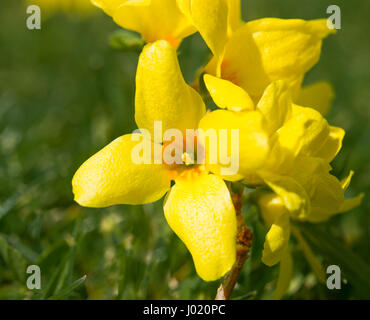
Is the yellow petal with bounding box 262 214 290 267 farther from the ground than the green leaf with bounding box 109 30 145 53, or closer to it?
closer to it

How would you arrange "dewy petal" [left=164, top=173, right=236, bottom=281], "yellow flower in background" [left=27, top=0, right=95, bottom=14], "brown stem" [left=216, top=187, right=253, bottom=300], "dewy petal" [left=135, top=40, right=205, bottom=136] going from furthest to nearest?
"yellow flower in background" [left=27, top=0, right=95, bottom=14], "brown stem" [left=216, top=187, right=253, bottom=300], "dewy petal" [left=135, top=40, right=205, bottom=136], "dewy petal" [left=164, top=173, right=236, bottom=281]

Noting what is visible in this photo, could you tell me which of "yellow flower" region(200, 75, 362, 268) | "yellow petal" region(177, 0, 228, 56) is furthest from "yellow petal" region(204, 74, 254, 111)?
"yellow petal" region(177, 0, 228, 56)

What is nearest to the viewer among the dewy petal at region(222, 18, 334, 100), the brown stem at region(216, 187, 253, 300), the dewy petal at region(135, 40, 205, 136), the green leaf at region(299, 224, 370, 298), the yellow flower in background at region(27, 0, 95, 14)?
the dewy petal at region(135, 40, 205, 136)

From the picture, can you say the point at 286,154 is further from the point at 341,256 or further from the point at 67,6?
the point at 67,6

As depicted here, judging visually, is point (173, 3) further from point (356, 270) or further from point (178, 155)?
point (356, 270)

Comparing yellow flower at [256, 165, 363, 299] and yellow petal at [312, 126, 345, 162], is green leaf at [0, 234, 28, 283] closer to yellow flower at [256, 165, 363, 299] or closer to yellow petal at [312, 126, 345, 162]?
yellow flower at [256, 165, 363, 299]

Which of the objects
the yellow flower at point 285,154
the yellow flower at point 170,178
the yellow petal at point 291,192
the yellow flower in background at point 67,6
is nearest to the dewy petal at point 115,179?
the yellow flower at point 170,178

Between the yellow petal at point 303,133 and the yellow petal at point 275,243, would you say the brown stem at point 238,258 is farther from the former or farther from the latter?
the yellow petal at point 303,133
